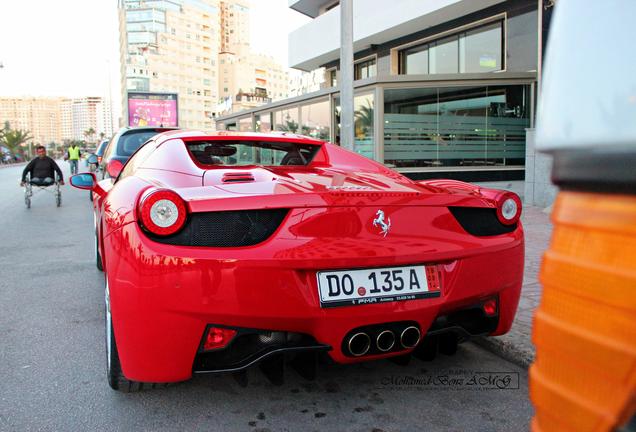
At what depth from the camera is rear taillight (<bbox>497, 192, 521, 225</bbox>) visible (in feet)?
9.10

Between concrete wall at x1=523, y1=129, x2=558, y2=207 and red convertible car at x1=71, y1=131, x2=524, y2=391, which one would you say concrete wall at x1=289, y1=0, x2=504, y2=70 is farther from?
red convertible car at x1=71, y1=131, x2=524, y2=391

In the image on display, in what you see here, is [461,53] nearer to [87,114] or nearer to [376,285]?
[376,285]

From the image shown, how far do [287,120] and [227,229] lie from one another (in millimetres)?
16931

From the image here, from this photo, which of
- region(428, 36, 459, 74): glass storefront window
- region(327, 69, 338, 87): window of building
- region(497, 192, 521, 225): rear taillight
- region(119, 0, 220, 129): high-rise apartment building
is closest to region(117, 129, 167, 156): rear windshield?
region(497, 192, 521, 225): rear taillight

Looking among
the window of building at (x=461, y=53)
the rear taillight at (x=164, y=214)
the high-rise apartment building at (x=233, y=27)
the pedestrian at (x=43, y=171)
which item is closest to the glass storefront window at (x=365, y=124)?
the window of building at (x=461, y=53)

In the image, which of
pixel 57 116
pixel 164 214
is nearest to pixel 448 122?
pixel 164 214

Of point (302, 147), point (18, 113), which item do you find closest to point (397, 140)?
point (302, 147)

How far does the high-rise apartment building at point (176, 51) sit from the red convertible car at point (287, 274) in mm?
143344

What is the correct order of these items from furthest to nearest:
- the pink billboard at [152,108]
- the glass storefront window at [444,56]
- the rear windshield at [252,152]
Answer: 1. the pink billboard at [152,108]
2. the glass storefront window at [444,56]
3. the rear windshield at [252,152]

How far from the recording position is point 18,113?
496 ft

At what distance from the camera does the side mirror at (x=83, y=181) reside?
505 centimetres

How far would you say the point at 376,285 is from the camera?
2.36m

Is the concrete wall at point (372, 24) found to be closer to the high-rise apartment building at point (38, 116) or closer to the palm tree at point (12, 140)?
the palm tree at point (12, 140)

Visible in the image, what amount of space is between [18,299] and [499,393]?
399 centimetres
